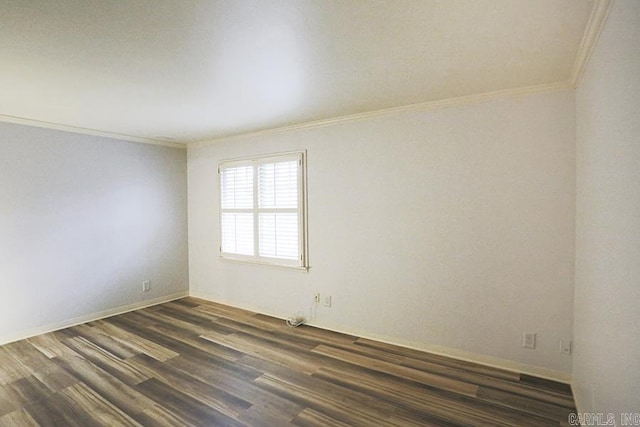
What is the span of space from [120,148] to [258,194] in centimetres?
192

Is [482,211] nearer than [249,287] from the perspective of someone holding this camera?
Yes

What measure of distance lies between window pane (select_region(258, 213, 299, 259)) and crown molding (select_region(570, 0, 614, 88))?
2.81 meters

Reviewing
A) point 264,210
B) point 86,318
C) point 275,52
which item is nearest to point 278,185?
point 264,210

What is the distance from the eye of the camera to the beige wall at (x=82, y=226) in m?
3.49

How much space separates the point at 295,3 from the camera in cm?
153

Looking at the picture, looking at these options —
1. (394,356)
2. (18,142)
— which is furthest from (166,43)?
(394,356)

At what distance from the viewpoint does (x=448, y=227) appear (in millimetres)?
2990

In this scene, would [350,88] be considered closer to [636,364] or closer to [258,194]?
[258,194]

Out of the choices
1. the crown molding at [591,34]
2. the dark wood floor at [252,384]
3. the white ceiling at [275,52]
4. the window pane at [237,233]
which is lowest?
the dark wood floor at [252,384]

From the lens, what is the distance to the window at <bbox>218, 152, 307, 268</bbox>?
3926 mm

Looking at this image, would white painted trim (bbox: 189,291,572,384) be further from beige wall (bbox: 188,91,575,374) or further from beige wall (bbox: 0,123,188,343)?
beige wall (bbox: 0,123,188,343)

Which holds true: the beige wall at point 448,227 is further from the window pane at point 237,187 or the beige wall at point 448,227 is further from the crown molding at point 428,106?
the window pane at point 237,187

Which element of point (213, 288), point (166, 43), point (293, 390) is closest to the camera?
point (166, 43)

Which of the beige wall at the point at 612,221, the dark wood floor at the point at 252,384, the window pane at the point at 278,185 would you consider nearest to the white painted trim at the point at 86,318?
the dark wood floor at the point at 252,384
